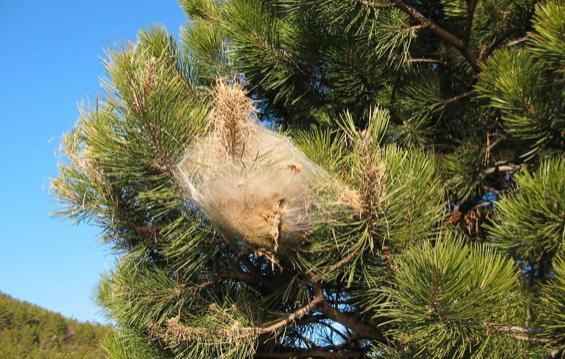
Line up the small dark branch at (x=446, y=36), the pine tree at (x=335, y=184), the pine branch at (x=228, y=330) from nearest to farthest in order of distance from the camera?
the pine tree at (x=335, y=184)
the pine branch at (x=228, y=330)
the small dark branch at (x=446, y=36)

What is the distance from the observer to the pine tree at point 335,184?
175 cm

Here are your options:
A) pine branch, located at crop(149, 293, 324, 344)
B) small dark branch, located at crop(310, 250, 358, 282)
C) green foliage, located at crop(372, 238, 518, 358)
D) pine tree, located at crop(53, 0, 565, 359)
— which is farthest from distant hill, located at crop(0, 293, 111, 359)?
green foliage, located at crop(372, 238, 518, 358)

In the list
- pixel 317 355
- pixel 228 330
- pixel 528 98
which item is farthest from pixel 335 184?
pixel 317 355

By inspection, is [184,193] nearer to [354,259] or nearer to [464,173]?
[354,259]

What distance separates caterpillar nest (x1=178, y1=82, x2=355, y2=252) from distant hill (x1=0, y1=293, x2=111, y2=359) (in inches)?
187

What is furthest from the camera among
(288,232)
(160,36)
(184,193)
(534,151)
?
(160,36)

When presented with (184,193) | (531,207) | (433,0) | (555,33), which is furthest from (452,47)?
(184,193)

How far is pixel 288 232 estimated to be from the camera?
1.85 meters

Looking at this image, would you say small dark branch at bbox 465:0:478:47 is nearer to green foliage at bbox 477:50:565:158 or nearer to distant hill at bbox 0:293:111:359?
green foliage at bbox 477:50:565:158

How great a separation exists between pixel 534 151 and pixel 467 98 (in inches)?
17.7

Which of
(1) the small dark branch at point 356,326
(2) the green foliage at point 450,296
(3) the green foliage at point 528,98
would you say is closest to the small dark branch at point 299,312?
(1) the small dark branch at point 356,326

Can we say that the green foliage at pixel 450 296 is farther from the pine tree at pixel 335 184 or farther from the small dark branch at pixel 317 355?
the small dark branch at pixel 317 355

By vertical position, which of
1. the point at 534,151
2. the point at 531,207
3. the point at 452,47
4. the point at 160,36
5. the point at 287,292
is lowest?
the point at 287,292

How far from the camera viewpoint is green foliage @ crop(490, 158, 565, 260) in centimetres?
185
